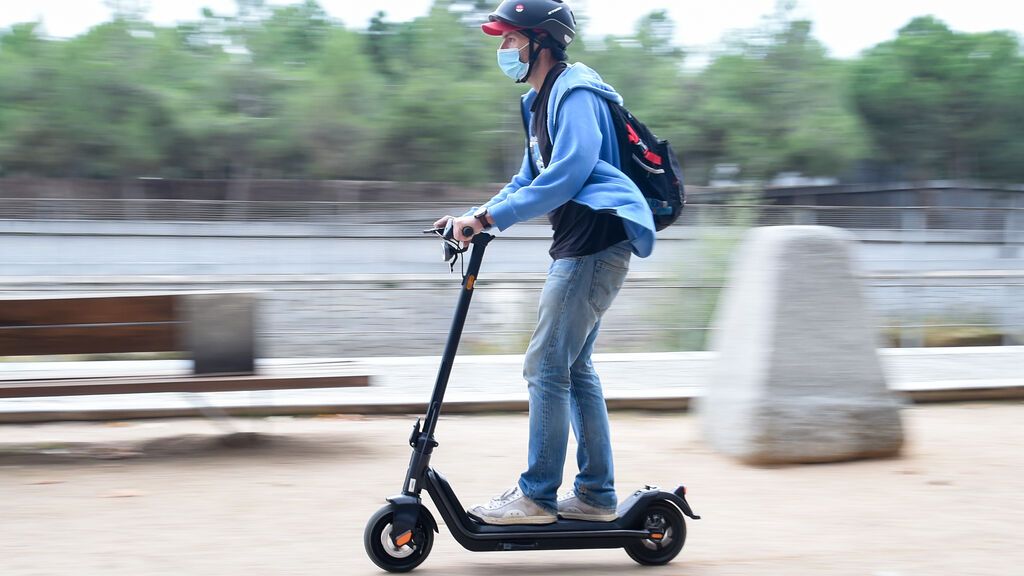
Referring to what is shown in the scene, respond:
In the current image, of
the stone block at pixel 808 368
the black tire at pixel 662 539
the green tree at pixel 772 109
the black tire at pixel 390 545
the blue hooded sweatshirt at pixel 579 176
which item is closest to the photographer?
the blue hooded sweatshirt at pixel 579 176

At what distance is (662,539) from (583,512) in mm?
332

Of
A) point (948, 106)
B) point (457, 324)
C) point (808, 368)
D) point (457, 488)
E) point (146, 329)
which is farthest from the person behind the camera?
point (948, 106)

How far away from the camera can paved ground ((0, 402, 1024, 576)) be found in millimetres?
3849

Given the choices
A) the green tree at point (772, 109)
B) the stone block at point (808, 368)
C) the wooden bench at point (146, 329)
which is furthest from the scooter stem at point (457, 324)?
the green tree at point (772, 109)

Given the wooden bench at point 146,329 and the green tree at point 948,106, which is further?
the green tree at point 948,106

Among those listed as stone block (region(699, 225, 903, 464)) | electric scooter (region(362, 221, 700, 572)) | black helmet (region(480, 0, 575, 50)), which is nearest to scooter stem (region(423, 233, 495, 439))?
electric scooter (region(362, 221, 700, 572))

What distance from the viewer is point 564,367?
12.0ft

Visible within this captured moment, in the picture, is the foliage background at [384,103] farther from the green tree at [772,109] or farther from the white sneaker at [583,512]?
the white sneaker at [583,512]

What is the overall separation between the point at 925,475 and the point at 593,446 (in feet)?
7.61

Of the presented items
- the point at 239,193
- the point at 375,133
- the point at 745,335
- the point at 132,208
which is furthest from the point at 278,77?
the point at 745,335

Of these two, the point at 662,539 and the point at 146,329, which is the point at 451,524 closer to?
the point at 662,539

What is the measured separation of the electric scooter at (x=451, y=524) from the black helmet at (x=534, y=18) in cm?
74

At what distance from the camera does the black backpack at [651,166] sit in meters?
3.70

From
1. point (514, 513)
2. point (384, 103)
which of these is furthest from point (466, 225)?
point (384, 103)
